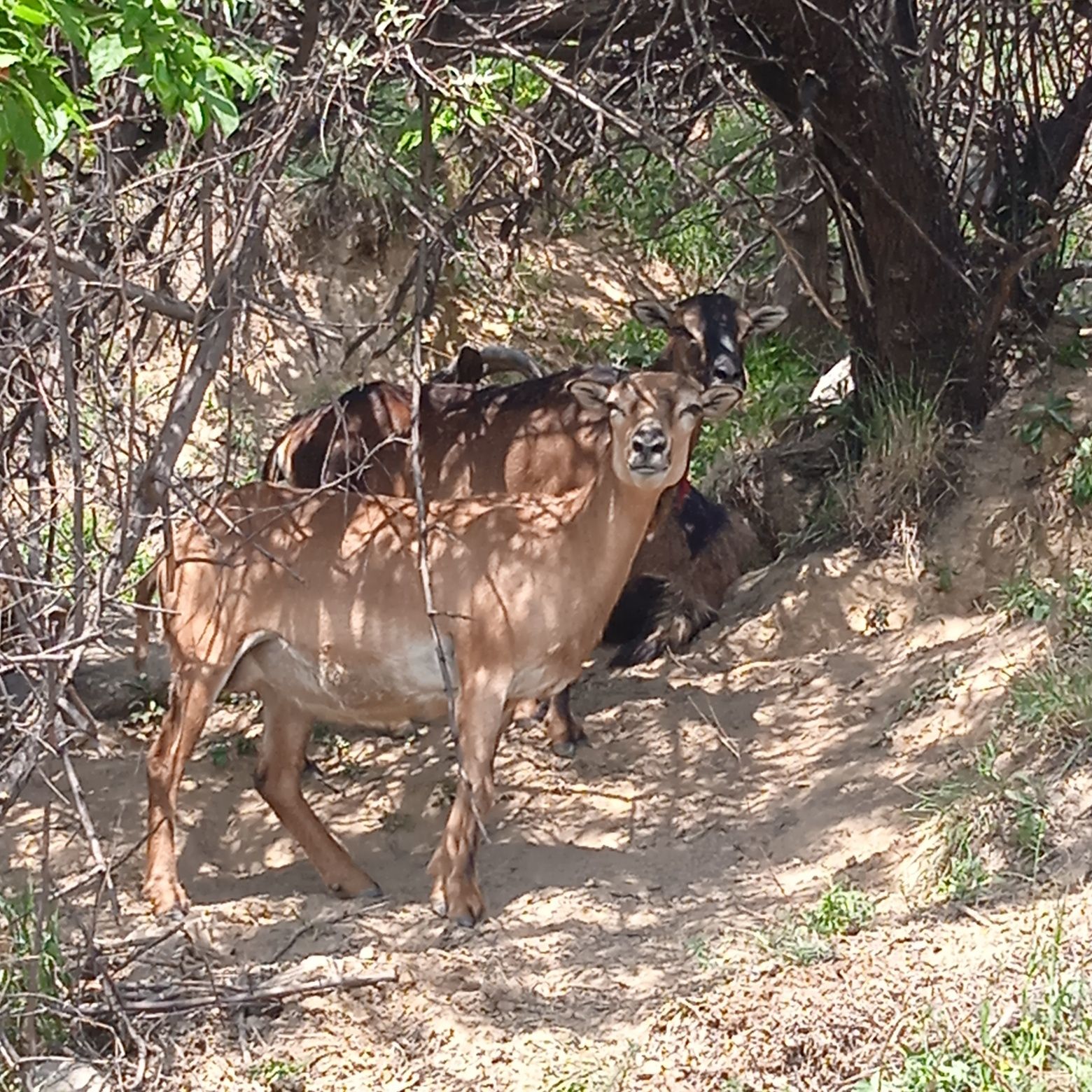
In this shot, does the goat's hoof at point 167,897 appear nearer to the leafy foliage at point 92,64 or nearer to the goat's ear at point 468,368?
the leafy foliage at point 92,64

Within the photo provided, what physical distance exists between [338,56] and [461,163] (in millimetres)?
7797

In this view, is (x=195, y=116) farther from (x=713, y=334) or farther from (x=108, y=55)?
(x=713, y=334)

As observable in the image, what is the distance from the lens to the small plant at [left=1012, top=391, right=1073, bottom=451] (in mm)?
8344

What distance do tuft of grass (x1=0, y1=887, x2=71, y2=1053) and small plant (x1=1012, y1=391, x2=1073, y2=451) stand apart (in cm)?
514

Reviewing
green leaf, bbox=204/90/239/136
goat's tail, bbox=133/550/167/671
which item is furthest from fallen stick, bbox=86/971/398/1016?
green leaf, bbox=204/90/239/136

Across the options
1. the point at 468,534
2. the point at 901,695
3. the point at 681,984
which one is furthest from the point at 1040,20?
the point at 681,984

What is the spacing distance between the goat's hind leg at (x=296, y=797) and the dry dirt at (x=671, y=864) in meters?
0.11

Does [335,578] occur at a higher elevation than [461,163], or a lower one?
lower

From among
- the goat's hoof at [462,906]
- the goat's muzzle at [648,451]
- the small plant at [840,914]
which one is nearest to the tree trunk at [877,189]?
the goat's muzzle at [648,451]

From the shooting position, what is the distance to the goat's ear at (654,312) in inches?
354

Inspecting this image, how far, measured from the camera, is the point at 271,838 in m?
7.48

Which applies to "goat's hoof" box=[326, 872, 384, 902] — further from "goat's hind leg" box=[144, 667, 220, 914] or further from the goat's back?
the goat's back

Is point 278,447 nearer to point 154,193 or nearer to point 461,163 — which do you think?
point 154,193

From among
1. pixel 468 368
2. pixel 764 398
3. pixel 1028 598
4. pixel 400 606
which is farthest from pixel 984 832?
pixel 764 398
